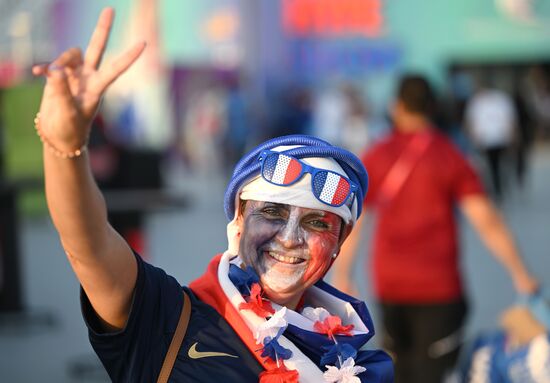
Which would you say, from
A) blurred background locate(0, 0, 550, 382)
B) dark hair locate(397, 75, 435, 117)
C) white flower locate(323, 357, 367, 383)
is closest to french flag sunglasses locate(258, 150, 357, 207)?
white flower locate(323, 357, 367, 383)

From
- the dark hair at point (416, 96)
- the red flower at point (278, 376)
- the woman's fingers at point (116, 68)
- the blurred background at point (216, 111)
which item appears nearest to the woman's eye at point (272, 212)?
the red flower at point (278, 376)

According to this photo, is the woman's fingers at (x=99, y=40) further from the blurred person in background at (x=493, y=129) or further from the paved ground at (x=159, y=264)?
the blurred person in background at (x=493, y=129)

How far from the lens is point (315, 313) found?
268cm

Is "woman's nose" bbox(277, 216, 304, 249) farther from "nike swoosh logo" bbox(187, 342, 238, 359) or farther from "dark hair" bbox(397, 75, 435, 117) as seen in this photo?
"dark hair" bbox(397, 75, 435, 117)

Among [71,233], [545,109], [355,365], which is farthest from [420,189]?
[545,109]

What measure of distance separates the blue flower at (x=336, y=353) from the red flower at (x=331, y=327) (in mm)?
37

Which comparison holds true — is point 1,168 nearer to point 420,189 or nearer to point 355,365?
point 420,189

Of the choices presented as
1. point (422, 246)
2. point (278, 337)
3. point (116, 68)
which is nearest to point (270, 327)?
point (278, 337)

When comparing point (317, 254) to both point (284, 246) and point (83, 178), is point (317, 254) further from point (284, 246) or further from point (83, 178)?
point (83, 178)

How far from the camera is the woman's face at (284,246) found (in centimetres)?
257

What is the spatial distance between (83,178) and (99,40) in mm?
286

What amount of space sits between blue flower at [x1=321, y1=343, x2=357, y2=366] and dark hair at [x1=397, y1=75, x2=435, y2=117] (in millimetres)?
3589

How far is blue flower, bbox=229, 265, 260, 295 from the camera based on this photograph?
2.53m

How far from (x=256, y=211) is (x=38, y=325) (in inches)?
284
